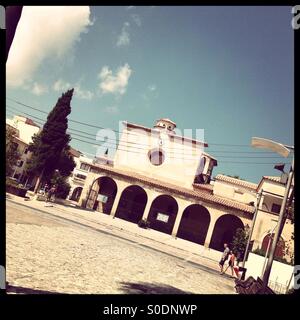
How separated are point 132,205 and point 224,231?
10.1m

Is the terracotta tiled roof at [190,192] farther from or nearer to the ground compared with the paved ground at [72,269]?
farther from the ground

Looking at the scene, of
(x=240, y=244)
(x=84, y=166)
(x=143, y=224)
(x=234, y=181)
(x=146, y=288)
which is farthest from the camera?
(x=84, y=166)

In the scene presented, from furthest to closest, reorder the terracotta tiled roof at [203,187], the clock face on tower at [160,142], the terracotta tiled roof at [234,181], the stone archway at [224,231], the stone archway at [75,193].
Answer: the stone archway at [75,193] < the terracotta tiled roof at [234,181] < the clock face on tower at [160,142] < the terracotta tiled roof at [203,187] < the stone archway at [224,231]

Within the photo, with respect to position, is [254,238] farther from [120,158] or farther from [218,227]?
[120,158]

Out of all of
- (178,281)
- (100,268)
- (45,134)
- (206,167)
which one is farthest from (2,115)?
(206,167)

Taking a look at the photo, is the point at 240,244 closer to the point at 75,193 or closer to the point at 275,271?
the point at 275,271

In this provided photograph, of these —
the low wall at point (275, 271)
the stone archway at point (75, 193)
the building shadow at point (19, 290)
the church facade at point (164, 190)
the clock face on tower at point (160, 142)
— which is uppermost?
the clock face on tower at point (160, 142)

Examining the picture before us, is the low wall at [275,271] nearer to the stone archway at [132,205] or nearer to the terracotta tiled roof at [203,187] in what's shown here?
the terracotta tiled roof at [203,187]

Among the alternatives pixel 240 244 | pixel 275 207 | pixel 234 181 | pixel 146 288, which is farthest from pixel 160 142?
pixel 146 288

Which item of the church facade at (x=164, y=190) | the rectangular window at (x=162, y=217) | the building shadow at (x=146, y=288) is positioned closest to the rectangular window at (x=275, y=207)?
the church facade at (x=164, y=190)

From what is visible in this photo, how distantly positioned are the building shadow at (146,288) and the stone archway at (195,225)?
20.3 metres

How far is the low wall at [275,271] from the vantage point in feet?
45.6

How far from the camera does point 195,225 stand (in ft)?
93.4
